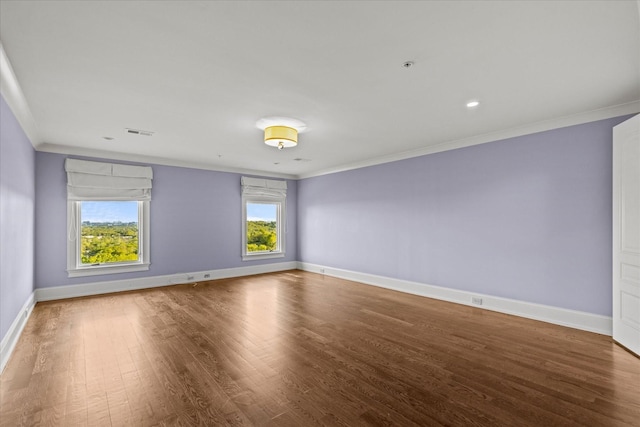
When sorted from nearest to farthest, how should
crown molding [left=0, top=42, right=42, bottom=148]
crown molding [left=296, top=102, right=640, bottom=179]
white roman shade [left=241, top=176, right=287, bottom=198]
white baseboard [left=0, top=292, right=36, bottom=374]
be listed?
crown molding [left=0, top=42, right=42, bottom=148] < white baseboard [left=0, top=292, right=36, bottom=374] < crown molding [left=296, top=102, right=640, bottom=179] < white roman shade [left=241, top=176, right=287, bottom=198]

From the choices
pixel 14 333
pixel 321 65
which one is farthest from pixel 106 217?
pixel 321 65

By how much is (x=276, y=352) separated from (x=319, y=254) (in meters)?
4.57

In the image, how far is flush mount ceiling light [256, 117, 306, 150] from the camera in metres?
3.77

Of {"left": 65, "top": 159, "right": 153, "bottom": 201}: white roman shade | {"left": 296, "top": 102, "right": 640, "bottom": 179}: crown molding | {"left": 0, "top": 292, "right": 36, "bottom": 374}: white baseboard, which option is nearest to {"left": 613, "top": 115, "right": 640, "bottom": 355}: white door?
{"left": 296, "top": 102, "right": 640, "bottom": 179}: crown molding

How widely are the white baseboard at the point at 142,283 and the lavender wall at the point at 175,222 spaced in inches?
3.4

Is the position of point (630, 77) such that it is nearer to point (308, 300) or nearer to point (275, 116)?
point (275, 116)

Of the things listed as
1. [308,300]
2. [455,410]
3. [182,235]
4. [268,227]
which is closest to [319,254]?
[268,227]

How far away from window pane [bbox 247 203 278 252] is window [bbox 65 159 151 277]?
2305 millimetres

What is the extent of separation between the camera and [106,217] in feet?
18.4

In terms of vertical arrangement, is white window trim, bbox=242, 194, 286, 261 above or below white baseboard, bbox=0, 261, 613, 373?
above

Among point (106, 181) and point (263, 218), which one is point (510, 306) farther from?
point (106, 181)

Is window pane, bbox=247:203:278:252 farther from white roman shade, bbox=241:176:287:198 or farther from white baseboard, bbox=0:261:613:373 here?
white baseboard, bbox=0:261:613:373

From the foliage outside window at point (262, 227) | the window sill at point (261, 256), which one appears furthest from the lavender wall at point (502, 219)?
the foliage outside window at point (262, 227)

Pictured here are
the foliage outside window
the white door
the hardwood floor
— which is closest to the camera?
the hardwood floor
